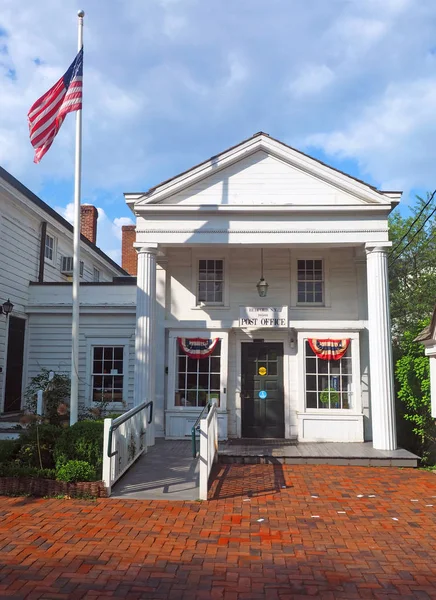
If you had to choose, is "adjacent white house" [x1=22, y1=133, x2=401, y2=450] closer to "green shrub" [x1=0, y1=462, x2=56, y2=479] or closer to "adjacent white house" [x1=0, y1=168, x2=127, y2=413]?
"adjacent white house" [x1=0, y1=168, x2=127, y2=413]

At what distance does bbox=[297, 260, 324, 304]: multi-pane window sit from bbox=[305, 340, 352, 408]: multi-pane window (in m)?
1.14

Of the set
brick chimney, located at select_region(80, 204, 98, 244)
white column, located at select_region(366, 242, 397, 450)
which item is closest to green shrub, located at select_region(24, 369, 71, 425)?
white column, located at select_region(366, 242, 397, 450)

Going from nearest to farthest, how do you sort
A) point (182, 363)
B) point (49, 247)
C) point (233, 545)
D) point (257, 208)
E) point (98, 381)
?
point (233, 545) → point (257, 208) → point (182, 363) → point (98, 381) → point (49, 247)

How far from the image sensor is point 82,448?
7.32m

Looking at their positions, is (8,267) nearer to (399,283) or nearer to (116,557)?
(116,557)

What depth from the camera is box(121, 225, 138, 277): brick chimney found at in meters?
21.7

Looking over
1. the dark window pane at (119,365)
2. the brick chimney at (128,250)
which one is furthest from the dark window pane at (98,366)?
the brick chimney at (128,250)

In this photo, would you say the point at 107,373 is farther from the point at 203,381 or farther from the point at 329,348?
the point at 329,348

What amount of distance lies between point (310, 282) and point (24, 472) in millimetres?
7601

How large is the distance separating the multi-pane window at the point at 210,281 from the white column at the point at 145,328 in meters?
1.76

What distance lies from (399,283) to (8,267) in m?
16.6

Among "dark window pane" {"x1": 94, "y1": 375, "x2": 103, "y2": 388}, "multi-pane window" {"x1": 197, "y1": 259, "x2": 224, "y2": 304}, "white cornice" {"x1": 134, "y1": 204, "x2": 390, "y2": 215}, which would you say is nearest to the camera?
"white cornice" {"x1": 134, "y1": 204, "x2": 390, "y2": 215}

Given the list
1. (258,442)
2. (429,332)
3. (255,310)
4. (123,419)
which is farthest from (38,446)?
(429,332)

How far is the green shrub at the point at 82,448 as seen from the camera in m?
7.28
